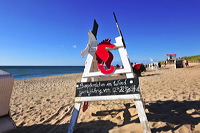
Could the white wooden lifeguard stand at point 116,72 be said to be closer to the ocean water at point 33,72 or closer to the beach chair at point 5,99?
the beach chair at point 5,99

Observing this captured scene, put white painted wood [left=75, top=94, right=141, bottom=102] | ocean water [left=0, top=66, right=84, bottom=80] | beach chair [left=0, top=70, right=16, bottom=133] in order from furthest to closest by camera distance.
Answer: ocean water [left=0, top=66, right=84, bottom=80], white painted wood [left=75, top=94, right=141, bottom=102], beach chair [left=0, top=70, right=16, bottom=133]

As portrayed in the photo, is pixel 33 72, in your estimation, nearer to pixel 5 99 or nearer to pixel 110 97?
pixel 5 99

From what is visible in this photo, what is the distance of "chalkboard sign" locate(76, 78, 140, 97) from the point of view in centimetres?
247

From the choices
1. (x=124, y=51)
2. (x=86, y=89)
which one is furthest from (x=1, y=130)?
(x=124, y=51)

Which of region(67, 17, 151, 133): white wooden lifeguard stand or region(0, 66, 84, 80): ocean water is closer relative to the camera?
region(67, 17, 151, 133): white wooden lifeguard stand

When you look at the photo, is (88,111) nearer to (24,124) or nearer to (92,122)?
(92,122)

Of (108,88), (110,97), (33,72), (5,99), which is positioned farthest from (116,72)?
(33,72)

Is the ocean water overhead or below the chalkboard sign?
below

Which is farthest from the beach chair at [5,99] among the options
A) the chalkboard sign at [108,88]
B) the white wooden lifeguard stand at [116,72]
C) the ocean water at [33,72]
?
the ocean water at [33,72]

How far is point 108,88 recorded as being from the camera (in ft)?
8.52

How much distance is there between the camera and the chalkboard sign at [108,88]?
247cm

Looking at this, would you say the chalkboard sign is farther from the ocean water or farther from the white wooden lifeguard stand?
the ocean water

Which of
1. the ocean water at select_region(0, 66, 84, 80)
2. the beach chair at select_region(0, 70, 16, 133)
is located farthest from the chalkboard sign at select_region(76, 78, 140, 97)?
the ocean water at select_region(0, 66, 84, 80)

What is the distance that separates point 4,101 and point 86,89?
1.43 metres
